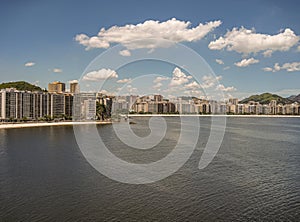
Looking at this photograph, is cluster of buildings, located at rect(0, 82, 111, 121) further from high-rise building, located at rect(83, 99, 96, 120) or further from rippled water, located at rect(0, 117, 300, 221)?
Result: rippled water, located at rect(0, 117, 300, 221)

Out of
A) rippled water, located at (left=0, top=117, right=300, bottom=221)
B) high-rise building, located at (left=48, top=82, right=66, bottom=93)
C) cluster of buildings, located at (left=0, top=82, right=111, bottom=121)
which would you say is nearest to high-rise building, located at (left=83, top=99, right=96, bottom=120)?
cluster of buildings, located at (left=0, top=82, right=111, bottom=121)

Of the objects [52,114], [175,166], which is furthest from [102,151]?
[52,114]

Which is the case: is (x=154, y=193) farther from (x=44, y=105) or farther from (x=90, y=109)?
(x=90, y=109)

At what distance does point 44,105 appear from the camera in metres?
25.0

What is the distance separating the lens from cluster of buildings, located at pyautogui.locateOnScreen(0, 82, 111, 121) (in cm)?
2202

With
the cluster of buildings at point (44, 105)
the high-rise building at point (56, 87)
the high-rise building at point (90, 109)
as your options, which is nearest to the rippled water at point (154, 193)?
the cluster of buildings at point (44, 105)

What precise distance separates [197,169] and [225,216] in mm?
2725

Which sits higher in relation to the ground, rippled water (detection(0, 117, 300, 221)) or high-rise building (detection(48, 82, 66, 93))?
high-rise building (detection(48, 82, 66, 93))

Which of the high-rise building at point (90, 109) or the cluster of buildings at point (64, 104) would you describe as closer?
the cluster of buildings at point (64, 104)

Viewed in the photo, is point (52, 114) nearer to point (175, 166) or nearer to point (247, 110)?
point (175, 166)

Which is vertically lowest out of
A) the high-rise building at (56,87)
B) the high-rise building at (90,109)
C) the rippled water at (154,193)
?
the rippled water at (154,193)

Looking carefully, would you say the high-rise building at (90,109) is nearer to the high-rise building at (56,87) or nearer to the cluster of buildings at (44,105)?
the cluster of buildings at (44,105)

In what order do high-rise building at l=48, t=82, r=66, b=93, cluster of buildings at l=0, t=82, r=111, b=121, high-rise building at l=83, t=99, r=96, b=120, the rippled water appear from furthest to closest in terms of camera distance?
high-rise building at l=48, t=82, r=66, b=93 < high-rise building at l=83, t=99, r=96, b=120 < cluster of buildings at l=0, t=82, r=111, b=121 < the rippled water

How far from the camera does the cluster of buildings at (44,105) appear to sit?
72.2ft
